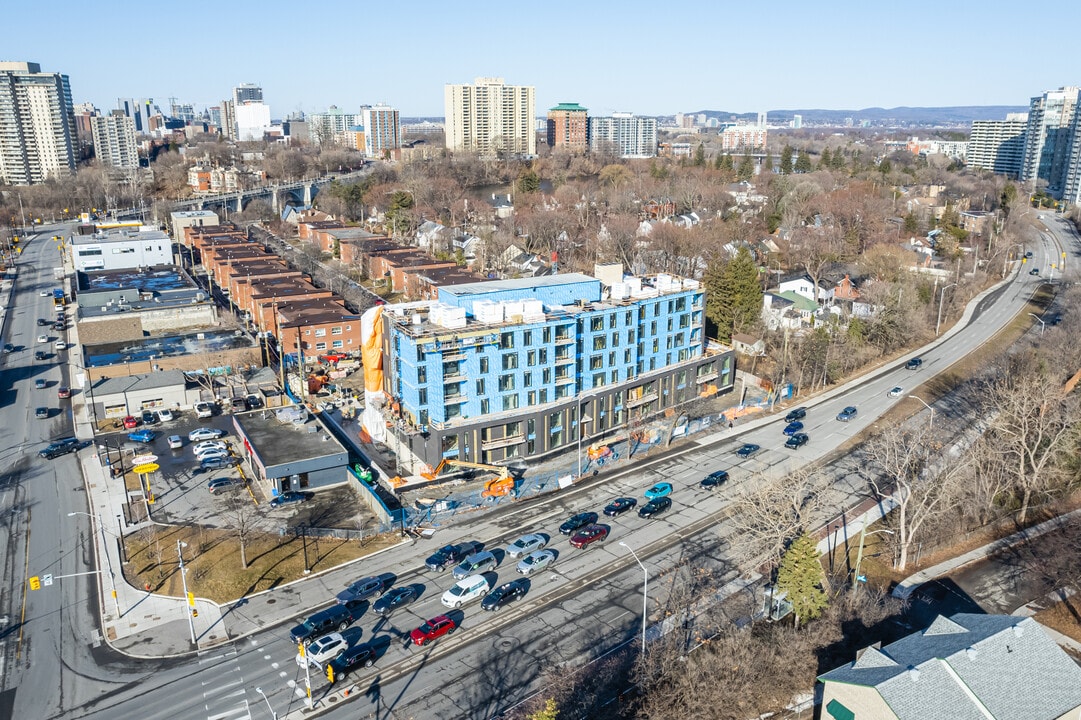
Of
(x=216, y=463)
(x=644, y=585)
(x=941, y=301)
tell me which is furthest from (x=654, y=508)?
(x=941, y=301)

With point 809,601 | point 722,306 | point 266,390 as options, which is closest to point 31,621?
point 266,390

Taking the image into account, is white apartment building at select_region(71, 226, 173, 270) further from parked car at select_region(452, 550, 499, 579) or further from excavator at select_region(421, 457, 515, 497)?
parked car at select_region(452, 550, 499, 579)

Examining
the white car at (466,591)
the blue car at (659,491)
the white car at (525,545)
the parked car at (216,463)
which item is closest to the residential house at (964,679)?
the white car at (466,591)

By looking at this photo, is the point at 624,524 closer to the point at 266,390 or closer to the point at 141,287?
the point at 266,390

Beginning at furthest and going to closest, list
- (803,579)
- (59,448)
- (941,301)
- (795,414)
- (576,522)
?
(941,301)
(795,414)
(59,448)
(576,522)
(803,579)

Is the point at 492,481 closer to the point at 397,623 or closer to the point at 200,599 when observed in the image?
the point at 397,623

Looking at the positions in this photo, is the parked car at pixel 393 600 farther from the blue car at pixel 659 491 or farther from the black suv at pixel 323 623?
the blue car at pixel 659 491
